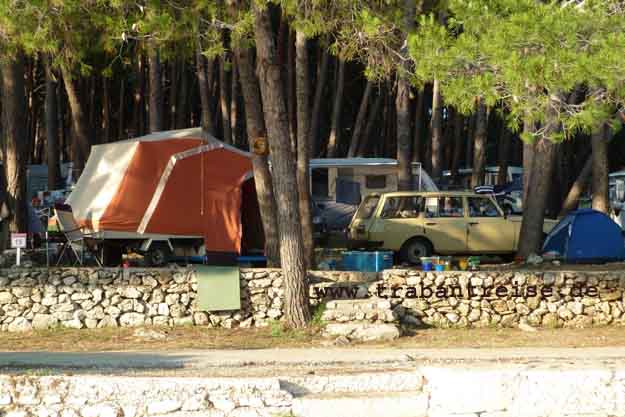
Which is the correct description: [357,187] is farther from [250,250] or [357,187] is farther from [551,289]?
[551,289]

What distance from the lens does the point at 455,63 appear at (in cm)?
1164

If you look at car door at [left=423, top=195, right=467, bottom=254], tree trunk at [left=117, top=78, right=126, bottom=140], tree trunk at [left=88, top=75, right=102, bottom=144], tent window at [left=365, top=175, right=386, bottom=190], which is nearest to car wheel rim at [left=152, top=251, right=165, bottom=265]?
car door at [left=423, top=195, right=467, bottom=254]

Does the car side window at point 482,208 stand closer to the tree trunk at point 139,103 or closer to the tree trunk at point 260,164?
the tree trunk at point 260,164

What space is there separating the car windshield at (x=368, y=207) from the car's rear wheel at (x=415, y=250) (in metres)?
0.93

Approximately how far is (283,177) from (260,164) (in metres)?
1.42

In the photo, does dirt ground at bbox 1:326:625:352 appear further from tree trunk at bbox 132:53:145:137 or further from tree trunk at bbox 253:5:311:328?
tree trunk at bbox 132:53:145:137

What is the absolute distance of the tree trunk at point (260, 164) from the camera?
14656 millimetres

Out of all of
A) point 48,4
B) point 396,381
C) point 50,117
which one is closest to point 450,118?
point 50,117

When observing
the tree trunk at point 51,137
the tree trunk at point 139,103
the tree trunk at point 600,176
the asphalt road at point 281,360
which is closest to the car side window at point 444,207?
the tree trunk at point 600,176

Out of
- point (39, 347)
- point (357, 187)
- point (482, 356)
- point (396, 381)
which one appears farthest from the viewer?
point (357, 187)

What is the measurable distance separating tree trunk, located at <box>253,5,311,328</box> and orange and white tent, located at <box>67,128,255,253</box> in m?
2.90

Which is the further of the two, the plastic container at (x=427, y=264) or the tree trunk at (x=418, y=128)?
the tree trunk at (x=418, y=128)

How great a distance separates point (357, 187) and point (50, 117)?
1118cm

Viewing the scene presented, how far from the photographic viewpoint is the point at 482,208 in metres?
17.8
